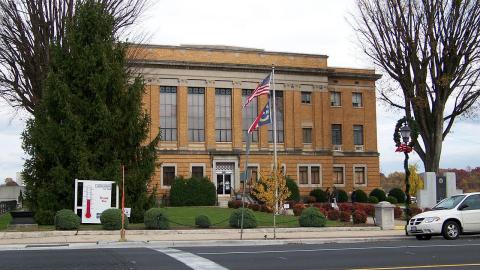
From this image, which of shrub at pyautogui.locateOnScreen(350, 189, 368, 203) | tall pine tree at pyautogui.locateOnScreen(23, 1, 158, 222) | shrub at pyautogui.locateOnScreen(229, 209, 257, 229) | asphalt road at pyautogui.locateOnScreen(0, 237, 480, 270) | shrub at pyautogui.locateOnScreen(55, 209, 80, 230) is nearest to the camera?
asphalt road at pyautogui.locateOnScreen(0, 237, 480, 270)

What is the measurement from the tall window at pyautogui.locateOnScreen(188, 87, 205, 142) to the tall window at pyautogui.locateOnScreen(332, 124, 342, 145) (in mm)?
15064

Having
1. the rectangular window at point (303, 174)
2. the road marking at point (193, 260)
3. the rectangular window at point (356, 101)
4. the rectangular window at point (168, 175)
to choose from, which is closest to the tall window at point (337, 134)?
the rectangular window at point (356, 101)

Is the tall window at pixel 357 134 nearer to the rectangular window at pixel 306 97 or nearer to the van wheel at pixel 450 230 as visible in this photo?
the rectangular window at pixel 306 97

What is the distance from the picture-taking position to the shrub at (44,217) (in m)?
25.8

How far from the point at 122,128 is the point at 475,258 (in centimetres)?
1822

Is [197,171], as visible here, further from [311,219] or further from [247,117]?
[311,219]

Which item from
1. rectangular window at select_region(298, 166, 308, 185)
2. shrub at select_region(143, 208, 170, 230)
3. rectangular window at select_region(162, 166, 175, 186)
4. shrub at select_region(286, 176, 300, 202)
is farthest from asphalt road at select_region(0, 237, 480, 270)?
rectangular window at select_region(298, 166, 308, 185)

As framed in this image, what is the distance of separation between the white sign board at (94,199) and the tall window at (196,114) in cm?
3192

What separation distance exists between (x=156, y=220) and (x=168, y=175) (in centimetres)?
3296

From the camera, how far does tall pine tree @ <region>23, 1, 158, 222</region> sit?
26139mm

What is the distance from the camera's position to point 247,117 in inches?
2315

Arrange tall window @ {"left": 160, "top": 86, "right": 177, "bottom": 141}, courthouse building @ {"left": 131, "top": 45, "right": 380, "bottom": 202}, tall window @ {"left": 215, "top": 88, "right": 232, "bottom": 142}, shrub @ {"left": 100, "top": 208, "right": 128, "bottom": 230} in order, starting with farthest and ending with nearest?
tall window @ {"left": 215, "top": 88, "right": 232, "bottom": 142} < tall window @ {"left": 160, "top": 86, "right": 177, "bottom": 141} < courthouse building @ {"left": 131, "top": 45, "right": 380, "bottom": 202} < shrub @ {"left": 100, "top": 208, "right": 128, "bottom": 230}

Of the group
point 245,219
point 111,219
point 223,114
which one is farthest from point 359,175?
point 111,219

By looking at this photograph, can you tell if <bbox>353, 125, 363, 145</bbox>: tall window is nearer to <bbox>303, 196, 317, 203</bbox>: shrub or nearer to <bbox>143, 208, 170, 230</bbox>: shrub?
<bbox>303, 196, 317, 203</bbox>: shrub
